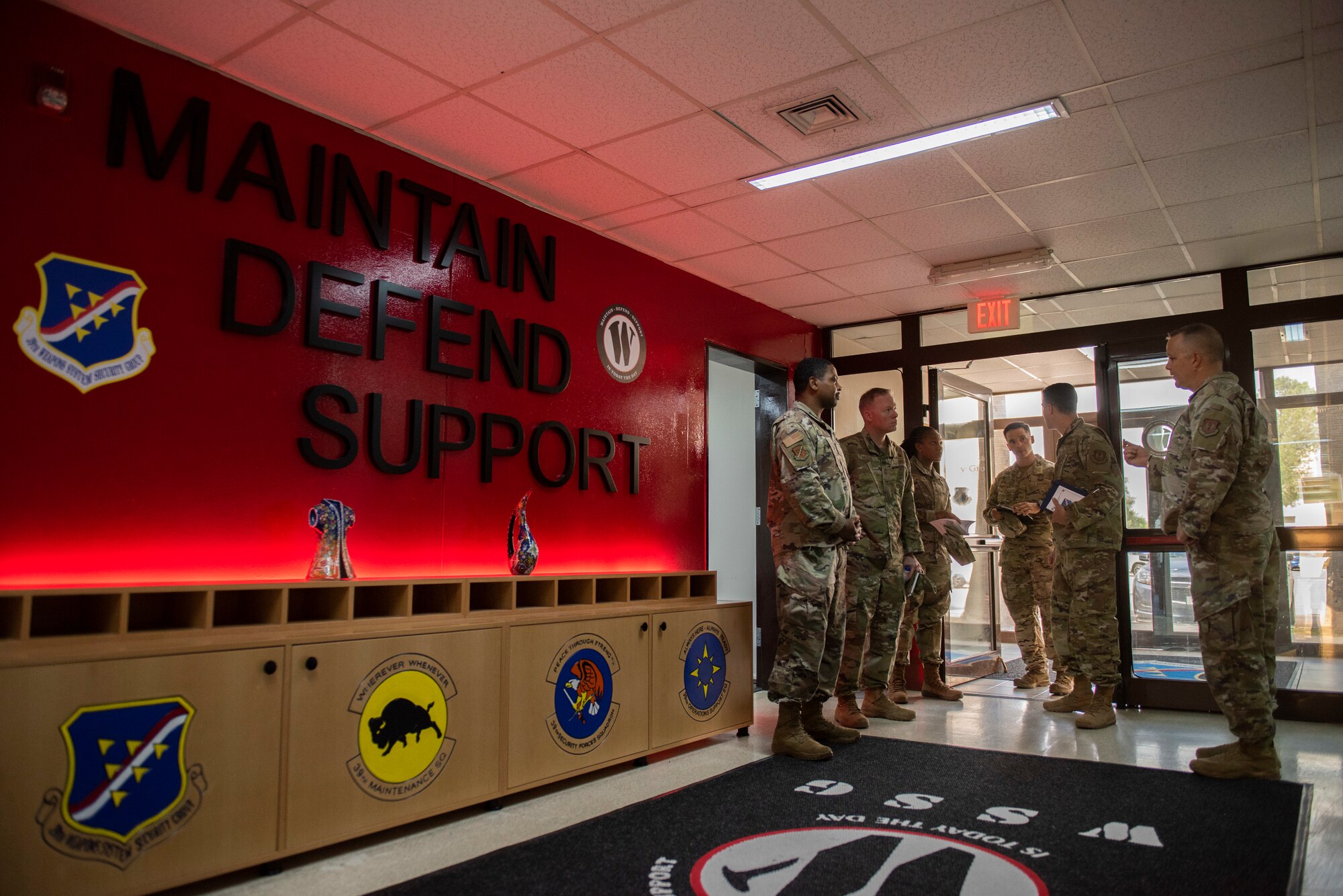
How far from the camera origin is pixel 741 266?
5453 millimetres

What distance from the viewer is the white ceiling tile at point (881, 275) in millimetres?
5375

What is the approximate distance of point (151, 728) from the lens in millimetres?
2301

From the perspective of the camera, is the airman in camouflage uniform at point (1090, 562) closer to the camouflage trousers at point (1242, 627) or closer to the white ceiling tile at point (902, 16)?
the camouflage trousers at point (1242, 627)

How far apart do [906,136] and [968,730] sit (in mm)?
3086

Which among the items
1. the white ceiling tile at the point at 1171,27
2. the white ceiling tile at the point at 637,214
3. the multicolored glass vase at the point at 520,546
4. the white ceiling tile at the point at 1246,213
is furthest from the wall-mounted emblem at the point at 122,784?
the white ceiling tile at the point at 1246,213

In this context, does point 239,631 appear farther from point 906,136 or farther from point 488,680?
point 906,136

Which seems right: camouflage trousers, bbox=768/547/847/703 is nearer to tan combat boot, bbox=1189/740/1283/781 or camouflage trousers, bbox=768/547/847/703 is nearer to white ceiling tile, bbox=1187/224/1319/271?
tan combat boot, bbox=1189/740/1283/781

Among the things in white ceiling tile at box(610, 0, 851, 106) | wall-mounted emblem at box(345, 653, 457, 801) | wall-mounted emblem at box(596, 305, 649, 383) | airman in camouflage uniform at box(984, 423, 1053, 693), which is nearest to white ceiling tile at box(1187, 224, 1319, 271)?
airman in camouflage uniform at box(984, 423, 1053, 693)

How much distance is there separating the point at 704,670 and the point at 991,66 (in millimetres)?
2940

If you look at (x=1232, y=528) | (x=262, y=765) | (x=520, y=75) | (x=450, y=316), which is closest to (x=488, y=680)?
(x=262, y=765)

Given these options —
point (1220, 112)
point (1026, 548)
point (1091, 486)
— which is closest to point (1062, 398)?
point (1091, 486)

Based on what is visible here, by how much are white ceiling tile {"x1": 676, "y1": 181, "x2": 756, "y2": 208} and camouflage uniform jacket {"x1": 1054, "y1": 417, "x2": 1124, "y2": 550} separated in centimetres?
→ 241

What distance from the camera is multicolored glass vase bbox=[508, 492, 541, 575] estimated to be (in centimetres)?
371

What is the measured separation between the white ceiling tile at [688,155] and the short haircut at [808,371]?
969 mm
